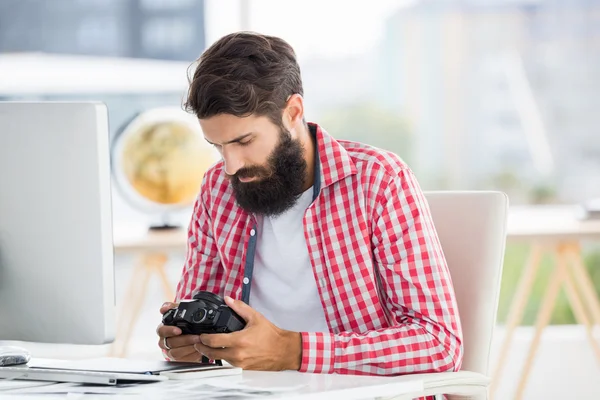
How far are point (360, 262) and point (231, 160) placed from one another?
0.95ft

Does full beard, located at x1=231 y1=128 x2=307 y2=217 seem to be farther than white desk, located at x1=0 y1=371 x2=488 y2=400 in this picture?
Yes

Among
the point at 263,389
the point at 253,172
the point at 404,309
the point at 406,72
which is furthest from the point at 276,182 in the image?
the point at 406,72

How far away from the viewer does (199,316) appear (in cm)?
126

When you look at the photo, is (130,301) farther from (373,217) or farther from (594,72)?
(594,72)

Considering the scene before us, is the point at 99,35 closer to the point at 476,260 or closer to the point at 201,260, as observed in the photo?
the point at 201,260

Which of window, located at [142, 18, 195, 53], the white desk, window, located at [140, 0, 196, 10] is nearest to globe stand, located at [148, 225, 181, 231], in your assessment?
window, located at [142, 18, 195, 53]

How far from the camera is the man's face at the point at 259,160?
153cm

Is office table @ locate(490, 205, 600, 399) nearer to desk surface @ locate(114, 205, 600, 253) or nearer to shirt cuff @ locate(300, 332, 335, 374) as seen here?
desk surface @ locate(114, 205, 600, 253)

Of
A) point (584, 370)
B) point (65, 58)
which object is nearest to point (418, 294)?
point (584, 370)

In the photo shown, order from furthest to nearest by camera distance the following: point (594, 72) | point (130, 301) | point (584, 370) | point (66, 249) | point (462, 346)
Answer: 1. point (594, 72)
2. point (584, 370)
3. point (130, 301)
4. point (462, 346)
5. point (66, 249)

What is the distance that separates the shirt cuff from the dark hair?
1.37 ft

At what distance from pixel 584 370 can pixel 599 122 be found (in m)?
1.07

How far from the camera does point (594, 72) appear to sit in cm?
373

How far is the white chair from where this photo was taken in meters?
1.51
